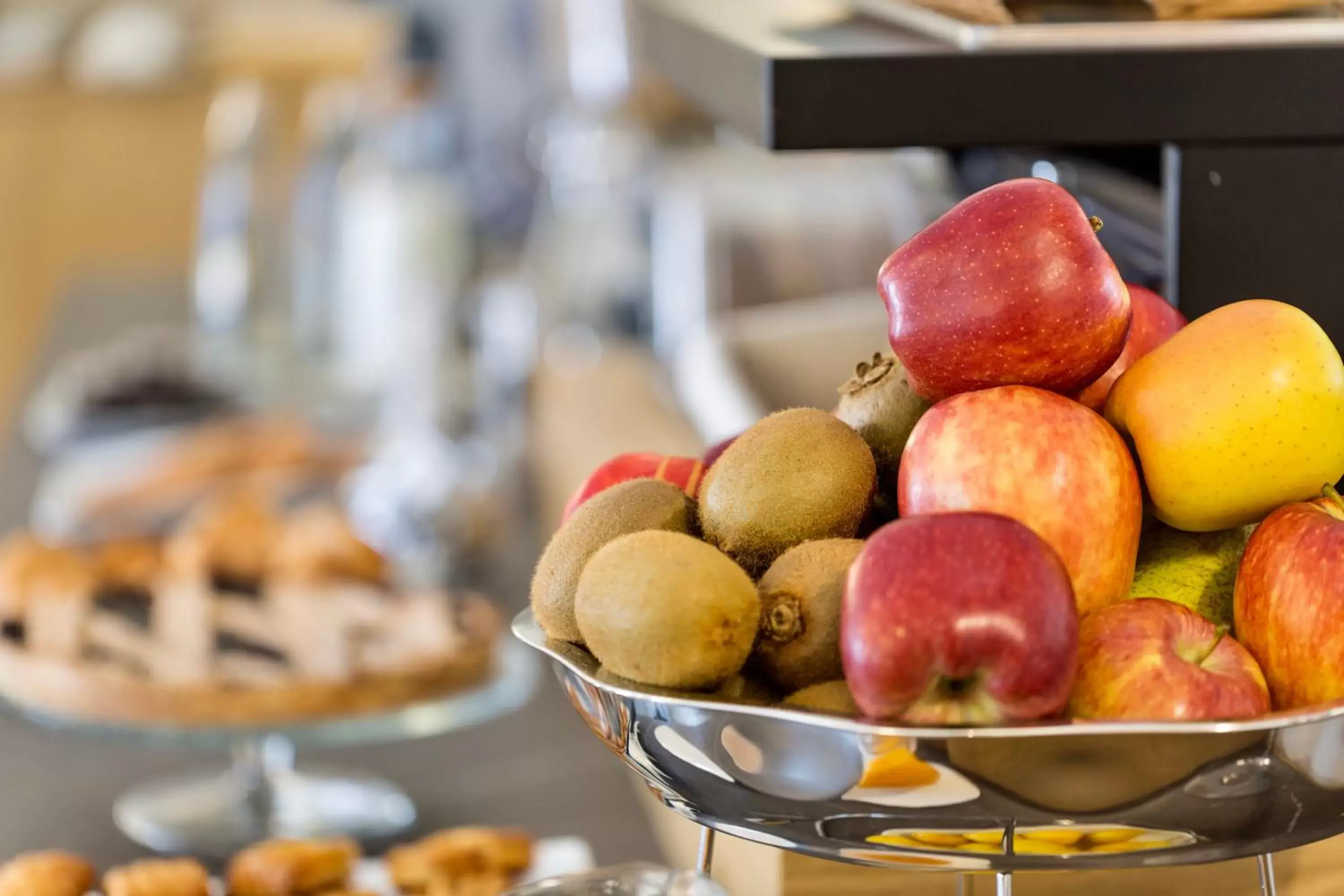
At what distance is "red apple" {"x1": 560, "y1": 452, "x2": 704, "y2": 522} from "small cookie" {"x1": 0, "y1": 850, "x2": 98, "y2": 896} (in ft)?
1.22

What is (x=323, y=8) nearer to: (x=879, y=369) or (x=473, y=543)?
(x=473, y=543)

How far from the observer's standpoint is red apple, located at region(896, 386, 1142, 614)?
430mm

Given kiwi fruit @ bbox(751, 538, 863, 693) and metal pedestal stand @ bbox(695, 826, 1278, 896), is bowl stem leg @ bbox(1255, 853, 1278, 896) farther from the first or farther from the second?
kiwi fruit @ bbox(751, 538, 863, 693)

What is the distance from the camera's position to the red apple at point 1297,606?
1.34 ft

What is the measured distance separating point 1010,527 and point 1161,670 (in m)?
0.05

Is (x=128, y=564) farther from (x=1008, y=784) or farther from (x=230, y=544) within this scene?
(x=1008, y=784)

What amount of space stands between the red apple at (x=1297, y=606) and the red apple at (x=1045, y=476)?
0.04 metres

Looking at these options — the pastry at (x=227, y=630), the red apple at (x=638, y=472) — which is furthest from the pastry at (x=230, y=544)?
the red apple at (x=638, y=472)

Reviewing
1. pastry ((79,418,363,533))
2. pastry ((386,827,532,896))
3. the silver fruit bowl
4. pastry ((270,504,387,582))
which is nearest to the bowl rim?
the silver fruit bowl

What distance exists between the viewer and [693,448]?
1121 millimetres

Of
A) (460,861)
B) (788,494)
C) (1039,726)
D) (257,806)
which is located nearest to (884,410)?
(788,494)

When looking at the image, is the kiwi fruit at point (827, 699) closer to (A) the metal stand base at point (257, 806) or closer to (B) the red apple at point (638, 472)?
(B) the red apple at point (638, 472)

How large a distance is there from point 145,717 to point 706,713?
0.65m

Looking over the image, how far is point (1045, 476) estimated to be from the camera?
17.0 inches
